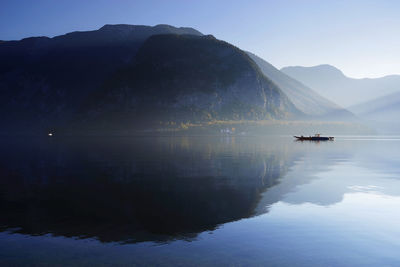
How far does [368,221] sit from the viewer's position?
80.1ft

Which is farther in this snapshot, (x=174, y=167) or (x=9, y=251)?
(x=174, y=167)

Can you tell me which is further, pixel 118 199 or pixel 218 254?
pixel 118 199

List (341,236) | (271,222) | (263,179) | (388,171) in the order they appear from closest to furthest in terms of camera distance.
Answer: (341,236) → (271,222) → (263,179) → (388,171)

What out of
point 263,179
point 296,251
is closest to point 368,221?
point 296,251

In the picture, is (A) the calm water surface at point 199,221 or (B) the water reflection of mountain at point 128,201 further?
(B) the water reflection of mountain at point 128,201

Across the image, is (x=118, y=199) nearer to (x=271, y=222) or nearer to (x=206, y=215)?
(x=206, y=215)

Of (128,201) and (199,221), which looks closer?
(199,221)

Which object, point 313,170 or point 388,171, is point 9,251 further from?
point 388,171

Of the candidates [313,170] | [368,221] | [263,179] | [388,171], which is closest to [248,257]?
[368,221]

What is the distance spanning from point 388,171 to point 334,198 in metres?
26.1

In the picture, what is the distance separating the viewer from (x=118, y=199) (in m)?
31.3

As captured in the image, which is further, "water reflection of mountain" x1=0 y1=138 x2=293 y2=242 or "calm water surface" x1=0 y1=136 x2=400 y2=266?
"water reflection of mountain" x1=0 y1=138 x2=293 y2=242

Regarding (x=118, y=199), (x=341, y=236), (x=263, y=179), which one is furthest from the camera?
(x=263, y=179)

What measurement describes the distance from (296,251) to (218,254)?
405 centimetres
